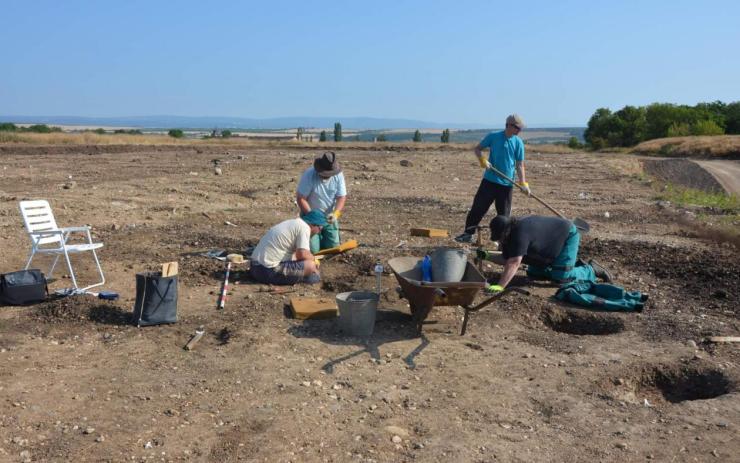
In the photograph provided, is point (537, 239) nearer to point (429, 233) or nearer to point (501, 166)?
point (501, 166)

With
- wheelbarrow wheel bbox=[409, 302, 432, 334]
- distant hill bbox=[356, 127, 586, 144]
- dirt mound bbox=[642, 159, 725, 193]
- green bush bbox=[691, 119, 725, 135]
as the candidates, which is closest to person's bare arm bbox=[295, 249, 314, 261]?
wheelbarrow wheel bbox=[409, 302, 432, 334]

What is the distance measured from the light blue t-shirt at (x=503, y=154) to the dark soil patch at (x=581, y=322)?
2468mm

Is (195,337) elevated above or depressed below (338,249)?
below

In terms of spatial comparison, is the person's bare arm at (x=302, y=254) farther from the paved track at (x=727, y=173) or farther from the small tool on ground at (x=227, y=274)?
the paved track at (x=727, y=173)

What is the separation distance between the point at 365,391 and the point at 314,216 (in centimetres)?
359

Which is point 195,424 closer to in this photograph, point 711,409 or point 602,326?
point 711,409

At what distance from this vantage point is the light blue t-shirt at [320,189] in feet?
26.9

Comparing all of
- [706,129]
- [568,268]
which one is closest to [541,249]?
[568,268]

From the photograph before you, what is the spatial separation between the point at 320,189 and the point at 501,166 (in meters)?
2.39

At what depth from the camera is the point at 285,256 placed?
7.32 meters

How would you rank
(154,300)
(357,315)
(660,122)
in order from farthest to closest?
(660,122), (154,300), (357,315)

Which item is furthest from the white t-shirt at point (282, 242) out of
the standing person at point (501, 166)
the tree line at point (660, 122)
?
the tree line at point (660, 122)

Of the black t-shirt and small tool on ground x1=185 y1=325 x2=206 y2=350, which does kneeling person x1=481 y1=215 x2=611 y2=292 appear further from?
small tool on ground x1=185 y1=325 x2=206 y2=350

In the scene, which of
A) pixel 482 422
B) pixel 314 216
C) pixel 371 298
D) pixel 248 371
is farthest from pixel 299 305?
pixel 482 422
